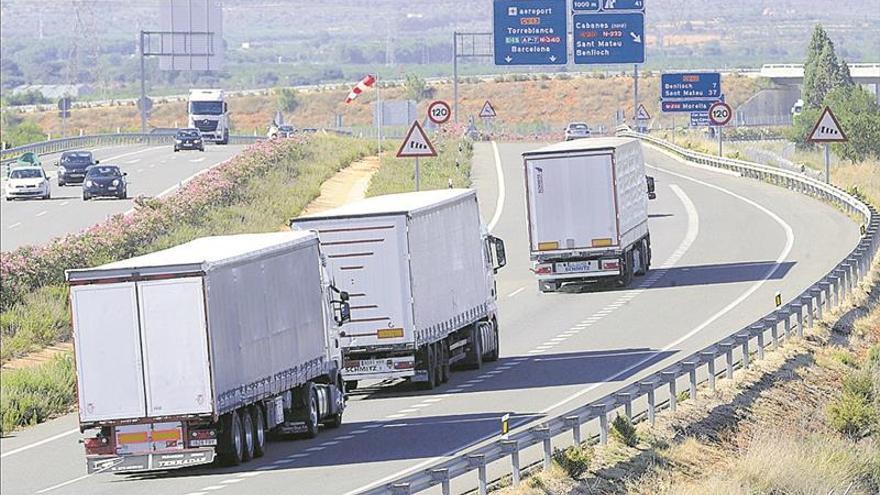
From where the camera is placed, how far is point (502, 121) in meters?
166

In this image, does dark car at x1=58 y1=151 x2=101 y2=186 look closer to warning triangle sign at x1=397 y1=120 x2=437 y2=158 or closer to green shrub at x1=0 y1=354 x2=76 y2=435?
warning triangle sign at x1=397 y1=120 x2=437 y2=158

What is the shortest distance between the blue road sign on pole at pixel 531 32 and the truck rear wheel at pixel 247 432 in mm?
44234

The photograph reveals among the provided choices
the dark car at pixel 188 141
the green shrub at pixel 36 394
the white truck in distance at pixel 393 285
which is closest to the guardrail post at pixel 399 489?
the white truck in distance at pixel 393 285

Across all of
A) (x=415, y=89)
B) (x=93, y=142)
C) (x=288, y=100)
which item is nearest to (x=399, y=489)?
(x=93, y=142)

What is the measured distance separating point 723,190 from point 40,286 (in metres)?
31.7

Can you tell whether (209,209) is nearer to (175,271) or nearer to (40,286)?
(40,286)

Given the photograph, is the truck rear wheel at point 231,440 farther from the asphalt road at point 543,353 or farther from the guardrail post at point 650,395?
the guardrail post at point 650,395

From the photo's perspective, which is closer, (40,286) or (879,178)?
(40,286)

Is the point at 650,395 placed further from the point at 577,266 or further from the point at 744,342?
the point at 577,266

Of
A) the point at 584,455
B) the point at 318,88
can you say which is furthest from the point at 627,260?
the point at 318,88

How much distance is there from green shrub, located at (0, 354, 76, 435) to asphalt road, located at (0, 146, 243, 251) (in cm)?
2316

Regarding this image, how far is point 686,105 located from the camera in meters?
83.6

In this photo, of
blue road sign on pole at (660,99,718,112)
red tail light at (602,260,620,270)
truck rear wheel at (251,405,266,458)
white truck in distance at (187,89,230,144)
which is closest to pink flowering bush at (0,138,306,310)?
red tail light at (602,260,620,270)

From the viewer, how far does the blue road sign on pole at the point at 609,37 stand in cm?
6341
